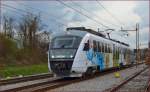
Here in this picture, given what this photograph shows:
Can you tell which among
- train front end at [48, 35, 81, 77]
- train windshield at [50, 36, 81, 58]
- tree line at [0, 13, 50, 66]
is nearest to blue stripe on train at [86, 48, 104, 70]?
train windshield at [50, 36, 81, 58]

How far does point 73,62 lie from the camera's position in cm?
2294

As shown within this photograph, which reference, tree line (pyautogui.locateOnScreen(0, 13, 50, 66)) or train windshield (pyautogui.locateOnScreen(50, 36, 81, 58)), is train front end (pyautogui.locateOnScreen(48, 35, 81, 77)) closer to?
train windshield (pyautogui.locateOnScreen(50, 36, 81, 58))

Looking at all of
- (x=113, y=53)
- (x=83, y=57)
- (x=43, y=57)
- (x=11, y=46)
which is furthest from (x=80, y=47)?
(x=43, y=57)

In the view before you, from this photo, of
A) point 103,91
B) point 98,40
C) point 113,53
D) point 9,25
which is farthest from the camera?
point 9,25

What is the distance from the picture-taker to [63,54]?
75.8 ft

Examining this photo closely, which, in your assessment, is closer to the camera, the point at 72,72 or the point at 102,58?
the point at 72,72

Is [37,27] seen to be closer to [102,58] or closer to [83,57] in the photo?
[102,58]

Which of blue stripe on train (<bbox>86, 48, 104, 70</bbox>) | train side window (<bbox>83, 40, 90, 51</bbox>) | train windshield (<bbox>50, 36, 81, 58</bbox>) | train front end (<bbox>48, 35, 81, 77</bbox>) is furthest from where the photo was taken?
blue stripe on train (<bbox>86, 48, 104, 70</bbox>)

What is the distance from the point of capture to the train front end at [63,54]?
23.0 metres

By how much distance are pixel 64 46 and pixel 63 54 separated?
0.59m

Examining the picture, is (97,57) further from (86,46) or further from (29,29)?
(29,29)

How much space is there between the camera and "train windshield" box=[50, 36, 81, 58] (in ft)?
75.8

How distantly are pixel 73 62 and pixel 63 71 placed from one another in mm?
901

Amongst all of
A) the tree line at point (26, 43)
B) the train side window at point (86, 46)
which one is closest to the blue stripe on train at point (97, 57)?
the train side window at point (86, 46)
